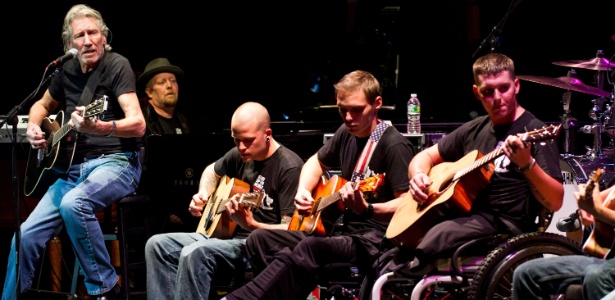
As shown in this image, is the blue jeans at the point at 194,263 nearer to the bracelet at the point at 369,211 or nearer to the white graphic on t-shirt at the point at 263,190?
the white graphic on t-shirt at the point at 263,190

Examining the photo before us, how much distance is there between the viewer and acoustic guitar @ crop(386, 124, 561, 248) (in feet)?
14.4

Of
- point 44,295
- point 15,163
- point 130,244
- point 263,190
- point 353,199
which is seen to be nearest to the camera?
Result: point 353,199

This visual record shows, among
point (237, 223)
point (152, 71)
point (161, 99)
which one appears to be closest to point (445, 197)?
point (237, 223)

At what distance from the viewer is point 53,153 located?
19.6ft

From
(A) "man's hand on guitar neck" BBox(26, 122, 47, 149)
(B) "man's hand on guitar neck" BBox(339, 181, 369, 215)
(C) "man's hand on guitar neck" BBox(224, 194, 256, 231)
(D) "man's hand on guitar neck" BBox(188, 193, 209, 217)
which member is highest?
(A) "man's hand on guitar neck" BBox(26, 122, 47, 149)

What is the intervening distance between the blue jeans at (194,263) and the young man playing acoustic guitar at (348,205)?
27 cm

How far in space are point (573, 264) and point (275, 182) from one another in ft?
6.54

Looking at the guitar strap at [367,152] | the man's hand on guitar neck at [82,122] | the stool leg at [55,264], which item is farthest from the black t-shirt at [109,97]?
the guitar strap at [367,152]

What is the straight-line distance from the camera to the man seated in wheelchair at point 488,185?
170 inches

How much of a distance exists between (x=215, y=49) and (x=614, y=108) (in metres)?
4.58

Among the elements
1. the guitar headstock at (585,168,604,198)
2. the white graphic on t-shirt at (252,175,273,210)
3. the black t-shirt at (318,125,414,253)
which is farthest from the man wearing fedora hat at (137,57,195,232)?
the guitar headstock at (585,168,604,198)

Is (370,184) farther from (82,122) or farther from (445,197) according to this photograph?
(82,122)

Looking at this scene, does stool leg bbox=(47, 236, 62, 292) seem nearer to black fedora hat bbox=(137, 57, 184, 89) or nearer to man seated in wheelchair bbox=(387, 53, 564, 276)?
black fedora hat bbox=(137, 57, 184, 89)

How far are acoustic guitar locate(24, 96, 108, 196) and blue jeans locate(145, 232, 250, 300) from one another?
0.89 meters
